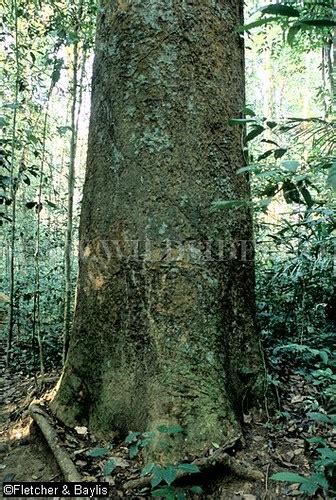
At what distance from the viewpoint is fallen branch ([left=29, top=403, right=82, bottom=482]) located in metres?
2.24

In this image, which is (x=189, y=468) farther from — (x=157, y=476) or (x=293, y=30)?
(x=293, y=30)

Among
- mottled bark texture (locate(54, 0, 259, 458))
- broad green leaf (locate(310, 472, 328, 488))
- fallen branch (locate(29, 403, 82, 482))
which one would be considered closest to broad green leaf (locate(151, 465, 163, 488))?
mottled bark texture (locate(54, 0, 259, 458))

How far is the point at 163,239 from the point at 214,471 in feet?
3.98

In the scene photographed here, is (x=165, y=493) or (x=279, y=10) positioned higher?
(x=279, y=10)

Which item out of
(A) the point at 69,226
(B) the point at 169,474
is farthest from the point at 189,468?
(A) the point at 69,226

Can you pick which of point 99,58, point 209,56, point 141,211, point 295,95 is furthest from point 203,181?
point 295,95

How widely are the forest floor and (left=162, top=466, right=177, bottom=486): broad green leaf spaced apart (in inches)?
9.3

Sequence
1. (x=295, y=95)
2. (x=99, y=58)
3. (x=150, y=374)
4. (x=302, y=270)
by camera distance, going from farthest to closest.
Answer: (x=295, y=95), (x=302, y=270), (x=99, y=58), (x=150, y=374)

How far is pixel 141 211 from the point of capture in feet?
8.30

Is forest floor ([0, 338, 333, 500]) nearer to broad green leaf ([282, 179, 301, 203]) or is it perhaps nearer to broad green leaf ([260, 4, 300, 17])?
broad green leaf ([282, 179, 301, 203])

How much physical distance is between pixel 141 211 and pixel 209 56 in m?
1.05

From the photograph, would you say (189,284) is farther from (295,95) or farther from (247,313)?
(295,95)

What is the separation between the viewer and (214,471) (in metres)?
2.14

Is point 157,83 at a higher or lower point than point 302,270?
higher
